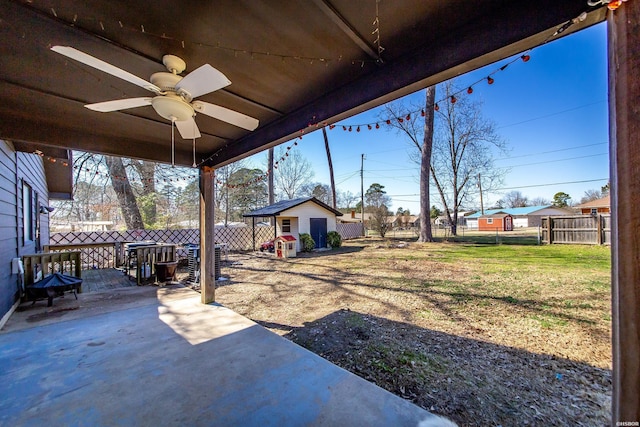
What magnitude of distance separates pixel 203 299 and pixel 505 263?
7.69 metres

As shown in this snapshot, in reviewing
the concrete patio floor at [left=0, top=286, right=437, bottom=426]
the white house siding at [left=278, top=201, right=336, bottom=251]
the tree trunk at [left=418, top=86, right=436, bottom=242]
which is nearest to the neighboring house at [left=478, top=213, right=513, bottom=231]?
the tree trunk at [left=418, top=86, right=436, bottom=242]

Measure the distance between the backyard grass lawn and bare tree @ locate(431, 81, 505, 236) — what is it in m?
11.8

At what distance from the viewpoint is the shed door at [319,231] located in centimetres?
1194

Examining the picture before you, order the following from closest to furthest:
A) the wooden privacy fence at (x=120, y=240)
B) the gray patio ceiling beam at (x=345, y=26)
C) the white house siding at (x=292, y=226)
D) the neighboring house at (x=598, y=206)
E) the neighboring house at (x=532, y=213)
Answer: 1. the gray patio ceiling beam at (x=345, y=26)
2. the wooden privacy fence at (x=120, y=240)
3. the white house siding at (x=292, y=226)
4. the neighboring house at (x=598, y=206)
5. the neighboring house at (x=532, y=213)

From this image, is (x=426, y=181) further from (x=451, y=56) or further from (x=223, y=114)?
(x=223, y=114)

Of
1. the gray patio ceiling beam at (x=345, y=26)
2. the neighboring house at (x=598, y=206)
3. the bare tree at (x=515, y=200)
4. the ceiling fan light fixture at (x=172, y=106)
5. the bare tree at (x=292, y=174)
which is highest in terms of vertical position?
the bare tree at (x=292, y=174)

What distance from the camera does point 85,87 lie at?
217 centimetres

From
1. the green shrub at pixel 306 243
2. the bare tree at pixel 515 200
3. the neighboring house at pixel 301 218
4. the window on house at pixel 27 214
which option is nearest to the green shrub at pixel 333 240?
the neighboring house at pixel 301 218

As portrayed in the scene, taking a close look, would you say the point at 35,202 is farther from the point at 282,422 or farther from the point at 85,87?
the point at 282,422

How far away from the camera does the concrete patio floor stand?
1.66 m

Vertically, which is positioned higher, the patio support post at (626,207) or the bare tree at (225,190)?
the bare tree at (225,190)

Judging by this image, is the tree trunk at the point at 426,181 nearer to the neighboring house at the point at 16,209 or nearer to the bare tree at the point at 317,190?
the bare tree at the point at 317,190

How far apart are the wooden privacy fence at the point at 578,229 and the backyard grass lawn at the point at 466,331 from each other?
515cm

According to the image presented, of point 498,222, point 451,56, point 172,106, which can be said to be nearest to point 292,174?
point 172,106
